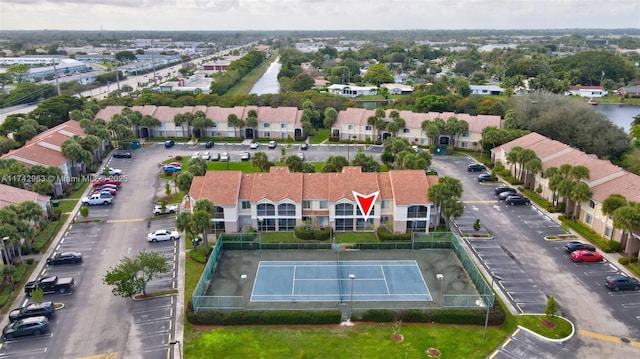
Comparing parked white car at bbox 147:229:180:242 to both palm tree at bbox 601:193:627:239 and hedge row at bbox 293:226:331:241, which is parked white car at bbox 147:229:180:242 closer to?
hedge row at bbox 293:226:331:241

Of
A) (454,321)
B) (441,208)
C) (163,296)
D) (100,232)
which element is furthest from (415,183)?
(100,232)

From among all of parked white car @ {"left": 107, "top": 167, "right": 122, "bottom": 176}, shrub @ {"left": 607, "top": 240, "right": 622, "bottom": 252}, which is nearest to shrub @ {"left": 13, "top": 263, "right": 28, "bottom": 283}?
parked white car @ {"left": 107, "top": 167, "right": 122, "bottom": 176}

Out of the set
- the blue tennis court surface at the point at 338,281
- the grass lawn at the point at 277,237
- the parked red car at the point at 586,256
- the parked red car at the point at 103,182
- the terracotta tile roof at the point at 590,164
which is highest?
the terracotta tile roof at the point at 590,164

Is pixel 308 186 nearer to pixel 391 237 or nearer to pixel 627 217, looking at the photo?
pixel 391 237

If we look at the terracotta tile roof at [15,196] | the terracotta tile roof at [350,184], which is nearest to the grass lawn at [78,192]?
the terracotta tile roof at [15,196]

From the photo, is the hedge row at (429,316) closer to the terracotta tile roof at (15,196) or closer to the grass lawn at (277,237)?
the grass lawn at (277,237)
